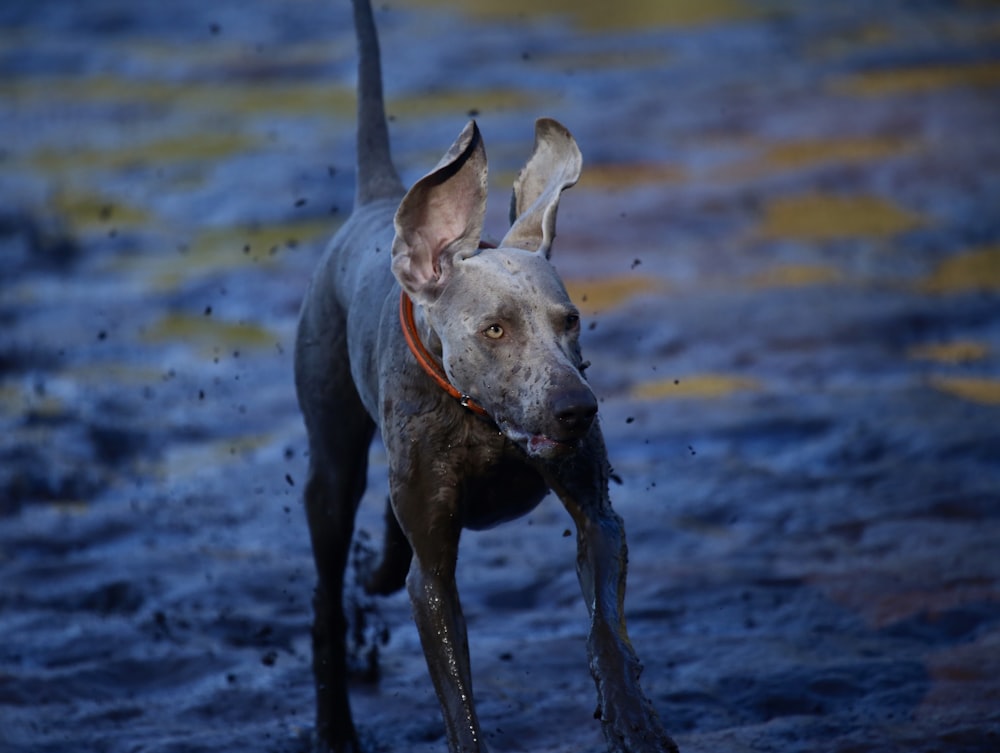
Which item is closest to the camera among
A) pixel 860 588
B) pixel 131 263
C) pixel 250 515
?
pixel 860 588

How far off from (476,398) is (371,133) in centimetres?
187

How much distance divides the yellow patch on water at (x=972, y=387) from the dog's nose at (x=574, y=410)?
563 centimetres

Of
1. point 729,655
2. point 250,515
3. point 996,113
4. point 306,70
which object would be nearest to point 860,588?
point 729,655

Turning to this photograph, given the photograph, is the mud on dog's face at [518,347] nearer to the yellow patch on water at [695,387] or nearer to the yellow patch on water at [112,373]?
the yellow patch on water at [695,387]

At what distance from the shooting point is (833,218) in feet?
41.7

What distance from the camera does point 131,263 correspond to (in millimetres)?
13102

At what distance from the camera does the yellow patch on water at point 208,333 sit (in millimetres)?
10852

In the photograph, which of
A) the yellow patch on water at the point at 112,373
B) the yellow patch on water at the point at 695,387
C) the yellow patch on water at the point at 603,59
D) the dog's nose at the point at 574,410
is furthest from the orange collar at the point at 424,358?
the yellow patch on water at the point at 603,59

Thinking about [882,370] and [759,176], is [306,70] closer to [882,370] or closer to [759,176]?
[759,176]

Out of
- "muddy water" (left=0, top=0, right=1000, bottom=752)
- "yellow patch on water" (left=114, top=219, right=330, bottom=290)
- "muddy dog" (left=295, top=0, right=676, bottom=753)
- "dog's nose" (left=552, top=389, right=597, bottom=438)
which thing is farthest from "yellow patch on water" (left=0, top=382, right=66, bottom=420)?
"dog's nose" (left=552, top=389, right=597, bottom=438)

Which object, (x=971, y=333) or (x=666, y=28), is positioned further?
(x=666, y=28)

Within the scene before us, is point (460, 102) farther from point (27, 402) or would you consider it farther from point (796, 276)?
point (27, 402)

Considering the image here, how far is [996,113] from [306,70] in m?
7.79

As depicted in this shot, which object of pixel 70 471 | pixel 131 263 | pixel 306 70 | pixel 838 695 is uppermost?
pixel 306 70
